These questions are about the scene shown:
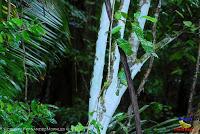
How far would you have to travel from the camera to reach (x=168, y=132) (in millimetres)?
2461

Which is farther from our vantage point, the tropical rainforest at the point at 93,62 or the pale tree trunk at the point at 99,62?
the pale tree trunk at the point at 99,62

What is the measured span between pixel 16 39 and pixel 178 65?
3652 millimetres

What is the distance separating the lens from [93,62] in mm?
2684

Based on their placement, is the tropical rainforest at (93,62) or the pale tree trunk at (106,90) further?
the pale tree trunk at (106,90)

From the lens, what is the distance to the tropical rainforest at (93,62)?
1.35 metres

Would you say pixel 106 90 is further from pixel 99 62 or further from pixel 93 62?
pixel 93 62

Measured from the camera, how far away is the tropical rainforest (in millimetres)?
1348

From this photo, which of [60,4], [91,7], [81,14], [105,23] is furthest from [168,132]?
[91,7]

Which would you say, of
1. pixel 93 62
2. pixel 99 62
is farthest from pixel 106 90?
Result: pixel 93 62

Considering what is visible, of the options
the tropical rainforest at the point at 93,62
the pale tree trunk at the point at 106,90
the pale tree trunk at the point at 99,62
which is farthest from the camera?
the pale tree trunk at the point at 99,62

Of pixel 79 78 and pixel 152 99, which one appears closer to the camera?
pixel 79 78

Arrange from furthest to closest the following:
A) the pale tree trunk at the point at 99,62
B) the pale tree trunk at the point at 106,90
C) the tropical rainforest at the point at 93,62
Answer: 1. the pale tree trunk at the point at 99,62
2. the pale tree trunk at the point at 106,90
3. the tropical rainforest at the point at 93,62

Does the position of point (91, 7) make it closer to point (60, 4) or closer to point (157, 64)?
point (157, 64)

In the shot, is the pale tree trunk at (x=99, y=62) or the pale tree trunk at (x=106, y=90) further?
the pale tree trunk at (x=99, y=62)
